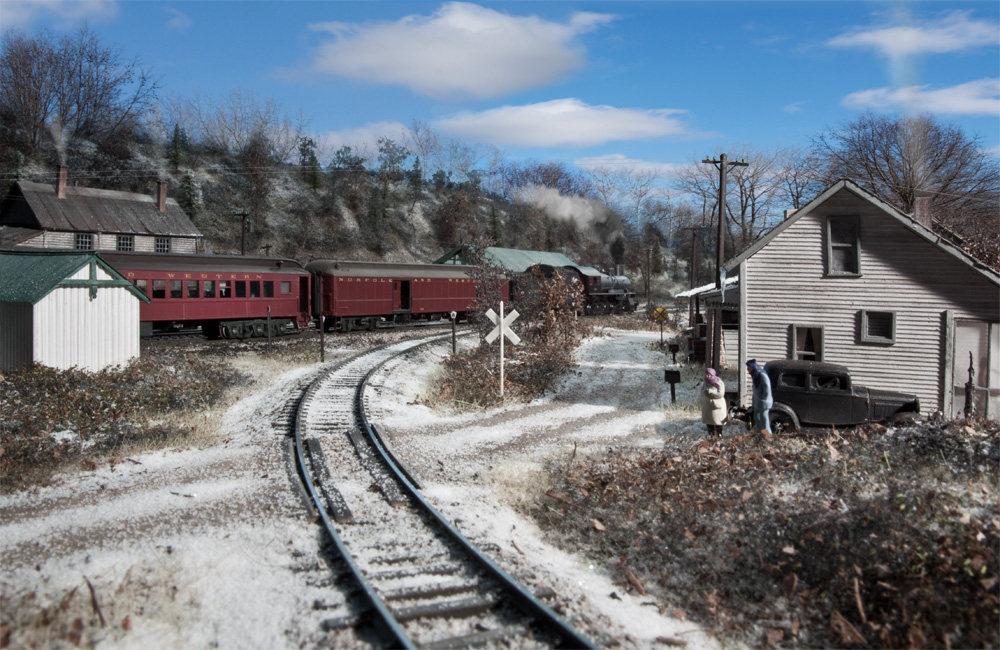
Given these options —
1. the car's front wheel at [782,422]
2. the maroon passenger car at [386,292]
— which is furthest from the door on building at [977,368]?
the maroon passenger car at [386,292]

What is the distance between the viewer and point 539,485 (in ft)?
33.5

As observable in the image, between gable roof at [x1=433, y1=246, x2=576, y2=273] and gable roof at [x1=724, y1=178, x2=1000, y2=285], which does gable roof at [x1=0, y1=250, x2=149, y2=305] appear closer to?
gable roof at [x1=724, y1=178, x2=1000, y2=285]

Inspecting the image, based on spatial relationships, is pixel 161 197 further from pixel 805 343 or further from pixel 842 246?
pixel 842 246

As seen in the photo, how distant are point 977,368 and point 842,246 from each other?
3.81 m

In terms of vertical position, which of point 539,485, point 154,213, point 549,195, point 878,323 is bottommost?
point 539,485

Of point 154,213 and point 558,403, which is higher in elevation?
point 154,213

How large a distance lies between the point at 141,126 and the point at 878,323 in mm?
68653

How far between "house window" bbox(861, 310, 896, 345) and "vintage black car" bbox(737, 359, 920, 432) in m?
2.12

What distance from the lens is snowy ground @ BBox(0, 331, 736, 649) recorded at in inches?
228

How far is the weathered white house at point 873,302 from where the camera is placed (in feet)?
47.6

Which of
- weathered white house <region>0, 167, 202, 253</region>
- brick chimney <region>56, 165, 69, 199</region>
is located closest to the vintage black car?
weathered white house <region>0, 167, 202, 253</region>

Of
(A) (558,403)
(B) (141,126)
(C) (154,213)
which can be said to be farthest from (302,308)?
(B) (141,126)

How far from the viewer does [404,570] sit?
690 cm

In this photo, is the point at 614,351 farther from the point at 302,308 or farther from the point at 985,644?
the point at 985,644
